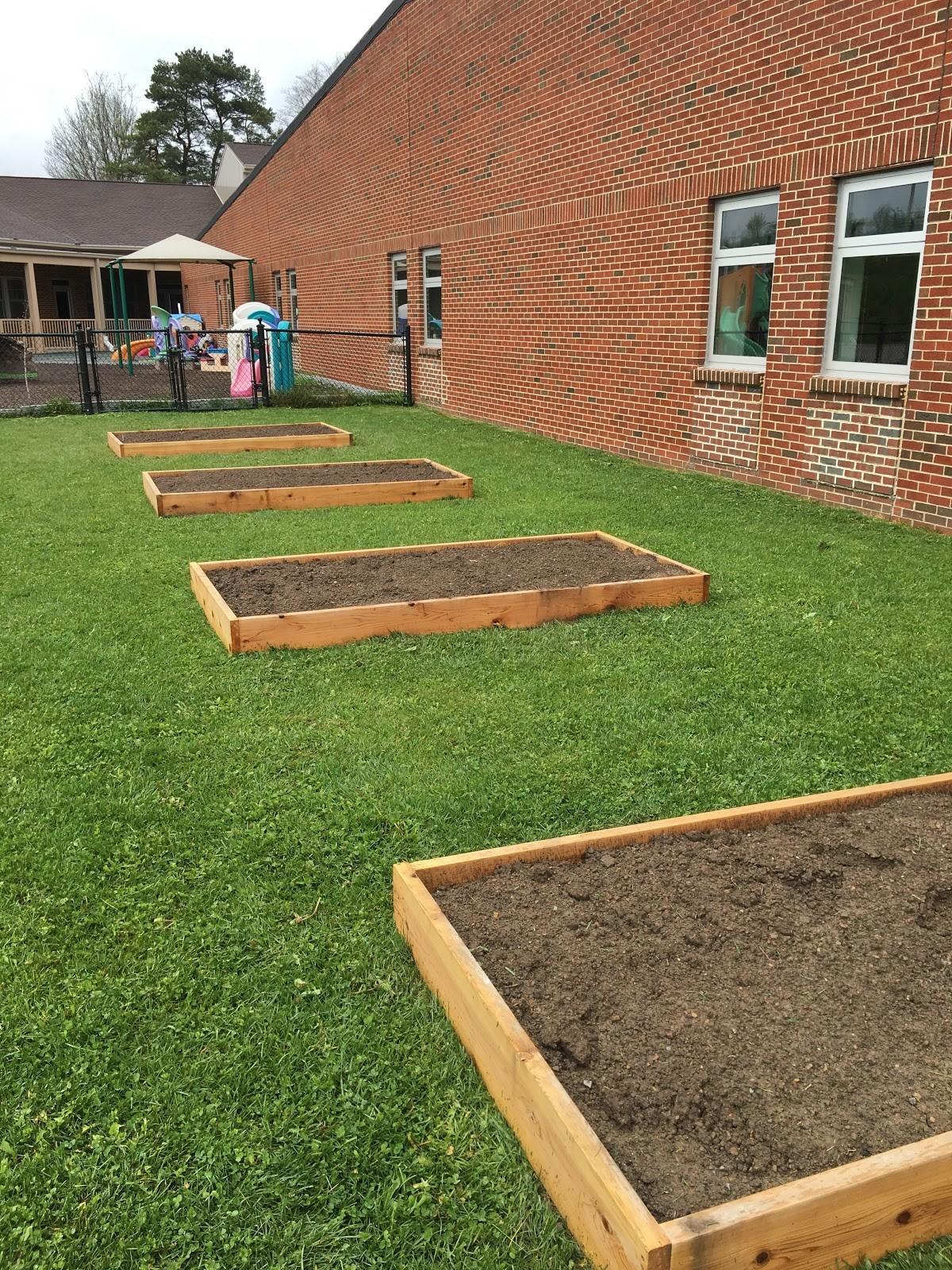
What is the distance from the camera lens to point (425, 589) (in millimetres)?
5836

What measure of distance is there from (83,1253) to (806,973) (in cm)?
168

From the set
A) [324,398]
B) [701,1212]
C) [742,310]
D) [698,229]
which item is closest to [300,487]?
[742,310]

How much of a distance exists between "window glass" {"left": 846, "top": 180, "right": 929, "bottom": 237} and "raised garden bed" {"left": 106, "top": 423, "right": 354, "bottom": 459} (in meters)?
6.84

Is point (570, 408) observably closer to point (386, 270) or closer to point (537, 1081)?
point (386, 270)

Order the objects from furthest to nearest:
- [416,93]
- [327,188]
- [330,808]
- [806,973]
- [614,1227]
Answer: [327,188], [416,93], [330,808], [806,973], [614,1227]

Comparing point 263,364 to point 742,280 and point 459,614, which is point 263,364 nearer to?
point 742,280

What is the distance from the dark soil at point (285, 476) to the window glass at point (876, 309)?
3.75 meters

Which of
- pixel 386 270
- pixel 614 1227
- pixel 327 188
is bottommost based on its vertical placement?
pixel 614 1227

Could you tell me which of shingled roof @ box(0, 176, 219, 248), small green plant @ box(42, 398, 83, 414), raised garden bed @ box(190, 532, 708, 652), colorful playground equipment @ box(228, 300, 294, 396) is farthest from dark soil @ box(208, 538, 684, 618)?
shingled roof @ box(0, 176, 219, 248)

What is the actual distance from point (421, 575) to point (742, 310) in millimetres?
5496

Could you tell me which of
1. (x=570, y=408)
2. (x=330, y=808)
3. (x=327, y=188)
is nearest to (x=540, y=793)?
(x=330, y=808)

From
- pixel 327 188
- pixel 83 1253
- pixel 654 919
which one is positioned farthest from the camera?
pixel 327 188

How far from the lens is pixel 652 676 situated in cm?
472

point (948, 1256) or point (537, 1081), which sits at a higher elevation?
point (537, 1081)
